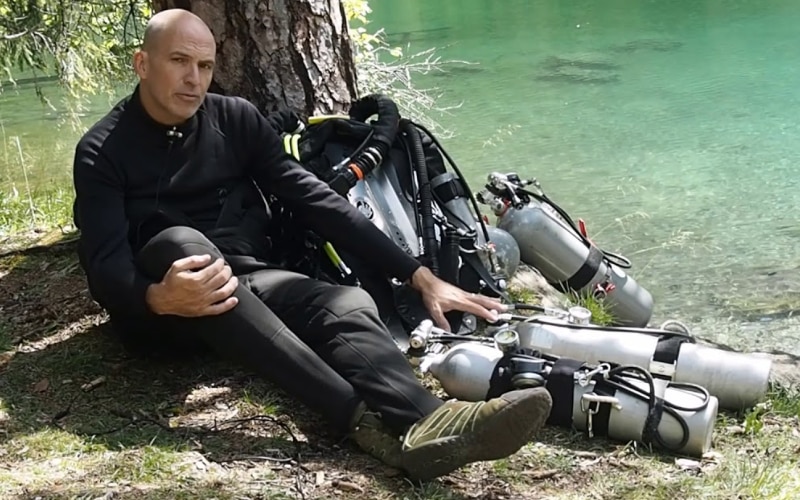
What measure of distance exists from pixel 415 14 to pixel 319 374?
875 inches

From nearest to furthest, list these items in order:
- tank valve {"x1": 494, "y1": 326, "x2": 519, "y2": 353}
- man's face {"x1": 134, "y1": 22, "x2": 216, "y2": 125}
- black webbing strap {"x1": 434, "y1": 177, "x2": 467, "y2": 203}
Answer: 1. tank valve {"x1": 494, "y1": 326, "x2": 519, "y2": 353}
2. man's face {"x1": 134, "y1": 22, "x2": 216, "y2": 125}
3. black webbing strap {"x1": 434, "y1": 177, "x2": 467, "y2": 203}

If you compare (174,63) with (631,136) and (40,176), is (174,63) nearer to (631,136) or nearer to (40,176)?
(40,176)

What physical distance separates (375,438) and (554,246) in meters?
1.83

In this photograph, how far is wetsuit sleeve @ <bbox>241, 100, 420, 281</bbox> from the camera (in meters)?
3.18

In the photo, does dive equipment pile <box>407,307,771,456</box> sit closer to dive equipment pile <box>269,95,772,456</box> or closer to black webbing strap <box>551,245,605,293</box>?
dive equipment pile <box>269,95,772,456</box>

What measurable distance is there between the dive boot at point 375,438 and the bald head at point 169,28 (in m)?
1.40

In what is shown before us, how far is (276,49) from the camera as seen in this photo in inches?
159

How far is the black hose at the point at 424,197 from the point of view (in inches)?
141

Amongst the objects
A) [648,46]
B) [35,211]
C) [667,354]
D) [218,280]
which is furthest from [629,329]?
[648,46]

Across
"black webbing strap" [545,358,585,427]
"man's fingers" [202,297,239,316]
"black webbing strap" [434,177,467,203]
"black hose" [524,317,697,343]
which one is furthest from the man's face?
"black webbing strap" [545,358,585,427]

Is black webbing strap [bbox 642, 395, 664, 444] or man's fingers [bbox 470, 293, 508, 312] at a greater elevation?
man's fingers [bbox 470, 293, 508, 312]

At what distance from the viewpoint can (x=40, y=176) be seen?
9.99 meters

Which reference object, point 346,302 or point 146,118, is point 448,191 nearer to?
point 346,302

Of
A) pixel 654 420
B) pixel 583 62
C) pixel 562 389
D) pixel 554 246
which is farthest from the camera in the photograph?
pixel 583 62
